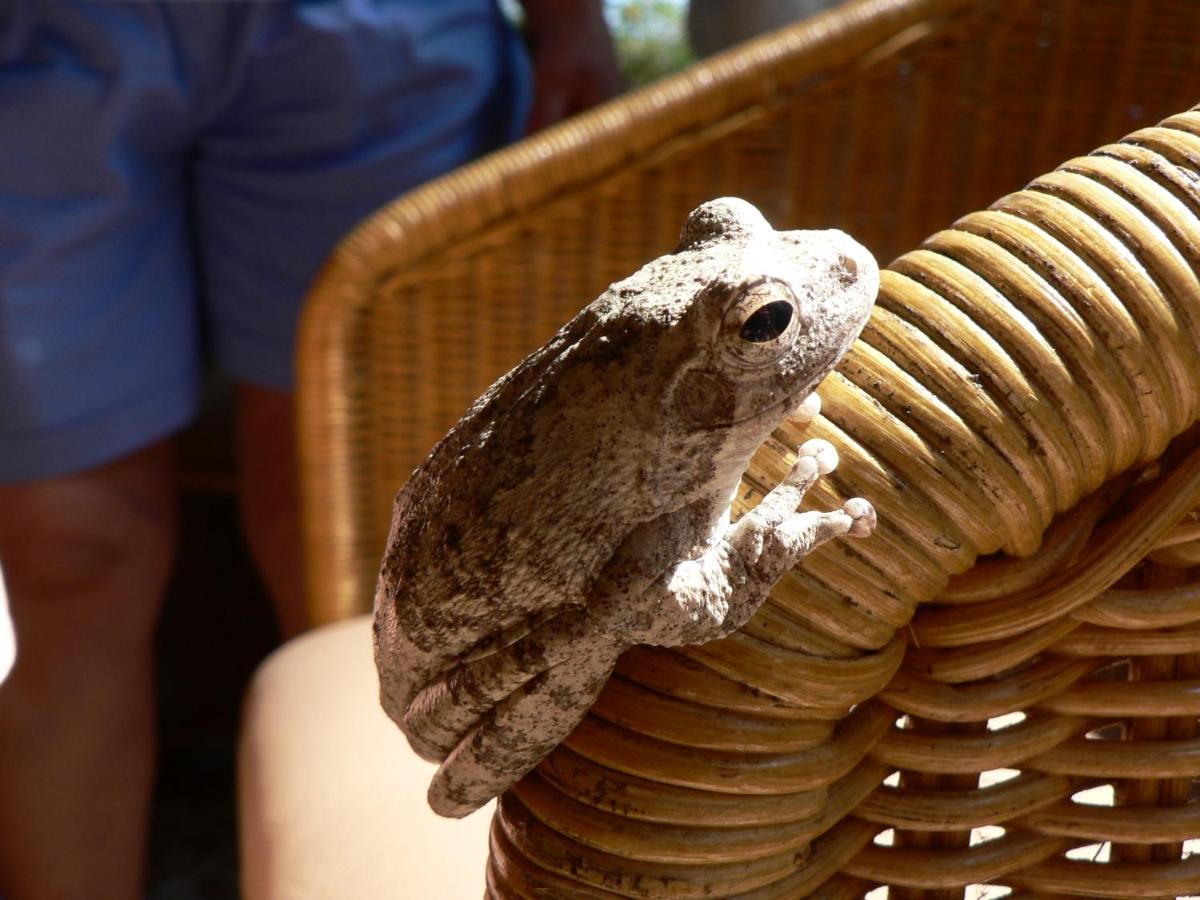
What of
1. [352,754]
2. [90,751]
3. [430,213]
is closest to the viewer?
[352,754]

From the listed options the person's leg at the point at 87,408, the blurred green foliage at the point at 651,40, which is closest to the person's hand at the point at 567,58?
the person's leg at the point at 87,408

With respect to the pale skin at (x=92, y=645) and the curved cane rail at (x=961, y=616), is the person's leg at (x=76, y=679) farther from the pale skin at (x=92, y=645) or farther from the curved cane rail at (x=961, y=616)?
the curved cane rail at (x=961, y=616)

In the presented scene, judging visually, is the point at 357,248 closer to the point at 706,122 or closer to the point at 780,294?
the point at 706,122

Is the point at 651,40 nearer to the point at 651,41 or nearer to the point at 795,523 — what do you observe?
the point at 651,41

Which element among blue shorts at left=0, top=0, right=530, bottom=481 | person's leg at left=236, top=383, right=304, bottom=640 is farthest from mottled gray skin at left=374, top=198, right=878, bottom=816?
person's leg at left=236, top=383, right=304, bottom=640

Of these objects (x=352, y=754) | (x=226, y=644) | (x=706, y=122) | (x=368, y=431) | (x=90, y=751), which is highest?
(x=706, y=122)

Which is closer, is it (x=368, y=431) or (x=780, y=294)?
(x=780, y=294)

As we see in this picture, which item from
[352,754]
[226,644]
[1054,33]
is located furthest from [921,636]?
[226,644]
